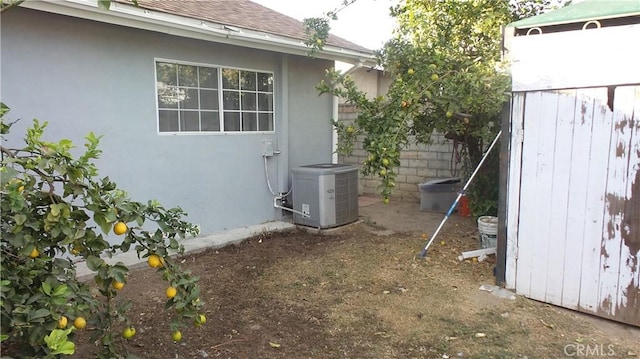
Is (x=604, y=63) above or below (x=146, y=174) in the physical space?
above

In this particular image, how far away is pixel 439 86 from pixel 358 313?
101 inches

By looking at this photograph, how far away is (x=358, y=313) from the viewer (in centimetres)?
382

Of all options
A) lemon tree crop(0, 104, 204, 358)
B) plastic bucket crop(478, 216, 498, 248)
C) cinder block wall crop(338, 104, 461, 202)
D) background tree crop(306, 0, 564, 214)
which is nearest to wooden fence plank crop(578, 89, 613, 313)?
background tree crop(306, 0, 564, 214)

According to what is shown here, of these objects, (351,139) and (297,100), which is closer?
(351,139)

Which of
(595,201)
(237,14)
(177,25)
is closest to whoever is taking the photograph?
(595,201)

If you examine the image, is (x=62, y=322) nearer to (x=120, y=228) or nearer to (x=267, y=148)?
(x=120, y=228)

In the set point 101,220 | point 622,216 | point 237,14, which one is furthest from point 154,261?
point 237,14

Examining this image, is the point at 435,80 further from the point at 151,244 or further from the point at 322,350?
the point at 151,244

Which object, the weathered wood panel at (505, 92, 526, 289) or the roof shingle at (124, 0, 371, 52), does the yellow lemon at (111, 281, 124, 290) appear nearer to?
the weathered wood panel at (505, 92, 526, 289)

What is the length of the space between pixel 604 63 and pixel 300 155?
15.7 ft

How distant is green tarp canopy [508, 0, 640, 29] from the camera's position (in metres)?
3.38

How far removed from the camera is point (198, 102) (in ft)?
19.6

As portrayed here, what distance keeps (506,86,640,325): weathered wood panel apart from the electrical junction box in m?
2.94

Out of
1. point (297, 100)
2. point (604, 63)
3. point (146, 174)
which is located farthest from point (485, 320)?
point (297, 100)
